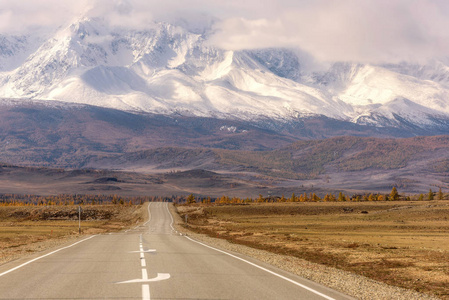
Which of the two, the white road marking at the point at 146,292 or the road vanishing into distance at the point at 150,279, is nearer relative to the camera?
the white road marking at the point at 146,292

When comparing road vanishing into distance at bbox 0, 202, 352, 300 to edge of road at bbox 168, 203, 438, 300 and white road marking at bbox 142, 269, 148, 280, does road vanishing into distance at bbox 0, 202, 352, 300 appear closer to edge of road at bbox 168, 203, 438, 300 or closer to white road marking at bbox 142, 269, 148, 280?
white road marking at bbox 142, 269, 148, 280

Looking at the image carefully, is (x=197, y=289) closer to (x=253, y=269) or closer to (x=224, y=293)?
(x=224, y=293)

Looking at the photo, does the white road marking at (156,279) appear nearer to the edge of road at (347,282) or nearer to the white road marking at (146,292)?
the white road marking at (146,292)

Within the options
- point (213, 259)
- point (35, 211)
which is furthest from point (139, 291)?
point (35, 211)

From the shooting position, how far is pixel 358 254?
37.7 meters

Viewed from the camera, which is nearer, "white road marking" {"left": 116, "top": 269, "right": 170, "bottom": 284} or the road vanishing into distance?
the road vanishing into distance

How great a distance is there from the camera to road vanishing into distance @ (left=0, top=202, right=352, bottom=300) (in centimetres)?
1917

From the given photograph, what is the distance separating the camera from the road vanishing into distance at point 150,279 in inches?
755

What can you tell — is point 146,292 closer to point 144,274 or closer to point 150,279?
point 150,279

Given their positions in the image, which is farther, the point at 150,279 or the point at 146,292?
the point at 150,279

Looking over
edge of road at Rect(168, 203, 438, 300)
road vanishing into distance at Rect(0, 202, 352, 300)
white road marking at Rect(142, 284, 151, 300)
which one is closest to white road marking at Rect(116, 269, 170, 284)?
road vanishing into distance at Rect(0, 202, 352, 300)

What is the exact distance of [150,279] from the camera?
22.0 m

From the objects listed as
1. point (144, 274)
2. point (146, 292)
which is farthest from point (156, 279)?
point (146, 292)

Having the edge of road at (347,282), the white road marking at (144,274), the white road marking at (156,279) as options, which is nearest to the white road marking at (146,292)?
the white road marking at (156,279)
